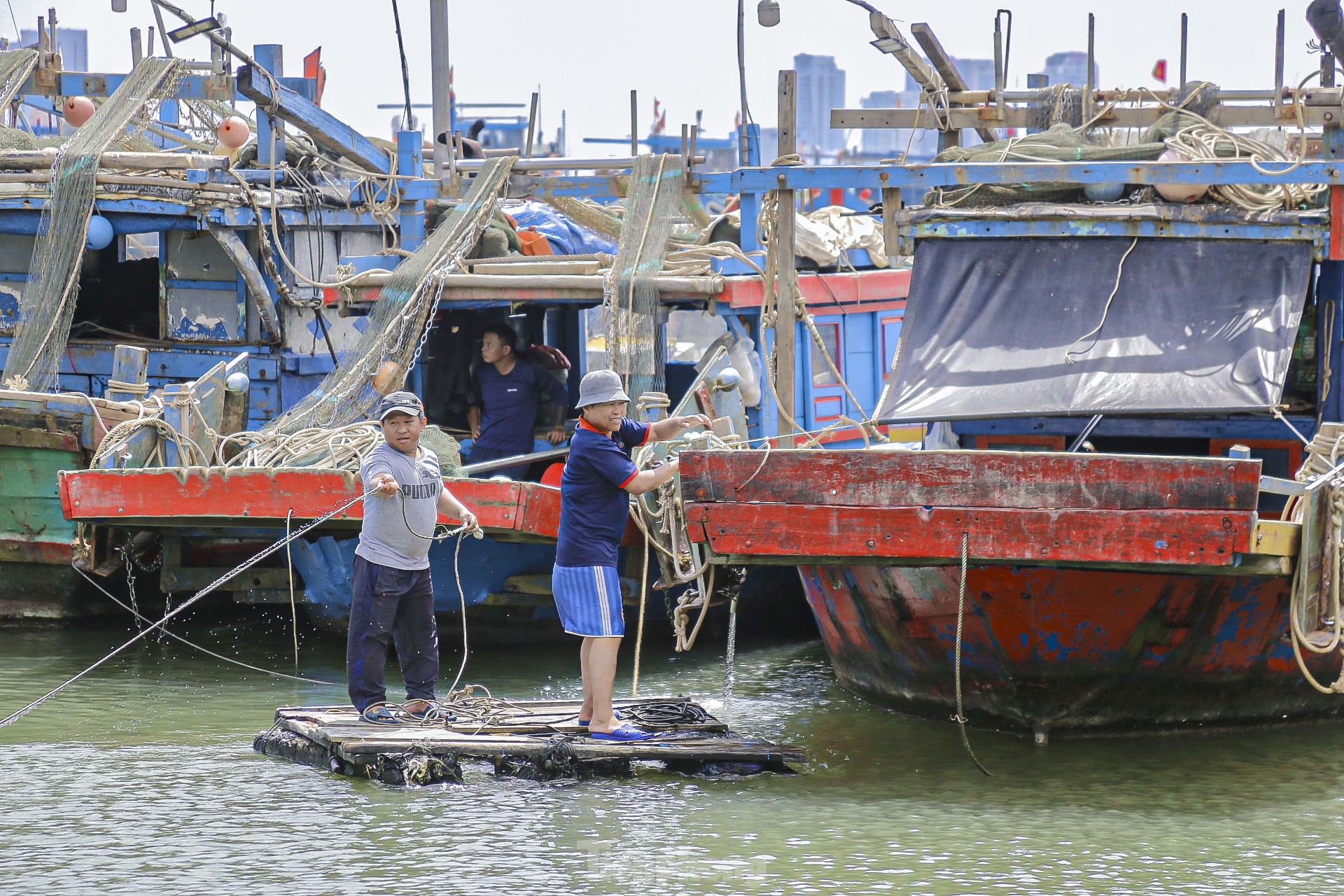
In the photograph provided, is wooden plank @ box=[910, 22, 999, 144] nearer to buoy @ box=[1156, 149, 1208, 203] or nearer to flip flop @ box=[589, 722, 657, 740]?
buoy @ box=[1156, 149, 1208, 203]

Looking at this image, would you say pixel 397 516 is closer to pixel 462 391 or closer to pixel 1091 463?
pixel 1091 463

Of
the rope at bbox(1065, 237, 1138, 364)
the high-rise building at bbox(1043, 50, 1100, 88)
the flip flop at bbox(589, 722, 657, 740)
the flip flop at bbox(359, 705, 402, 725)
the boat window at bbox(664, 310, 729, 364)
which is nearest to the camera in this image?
the flip flop at bbox(589, 722, 657, 740)

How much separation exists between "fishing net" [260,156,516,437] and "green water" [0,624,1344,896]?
7.00 feet

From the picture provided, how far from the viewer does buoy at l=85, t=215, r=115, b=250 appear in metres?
13.0

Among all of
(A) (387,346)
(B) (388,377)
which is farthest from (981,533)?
(A) (387,346)

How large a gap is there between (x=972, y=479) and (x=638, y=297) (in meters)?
4.07

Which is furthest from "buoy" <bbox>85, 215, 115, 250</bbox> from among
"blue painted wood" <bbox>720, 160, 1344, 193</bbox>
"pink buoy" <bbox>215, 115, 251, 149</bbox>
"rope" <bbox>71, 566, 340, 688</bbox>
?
"blue painted wood" <bbox>720, 160, 1344, 193</bbox>

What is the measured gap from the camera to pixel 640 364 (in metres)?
10.7

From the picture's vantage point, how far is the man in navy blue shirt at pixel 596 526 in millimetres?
7250

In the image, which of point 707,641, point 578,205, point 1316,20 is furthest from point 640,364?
point 1316,20

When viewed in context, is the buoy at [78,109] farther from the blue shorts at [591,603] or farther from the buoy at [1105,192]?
the blue shorts at [591,603]

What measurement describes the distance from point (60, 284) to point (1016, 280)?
7.31m

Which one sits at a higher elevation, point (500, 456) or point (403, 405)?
point (403, 405)

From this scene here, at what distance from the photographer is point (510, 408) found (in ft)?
37.8
